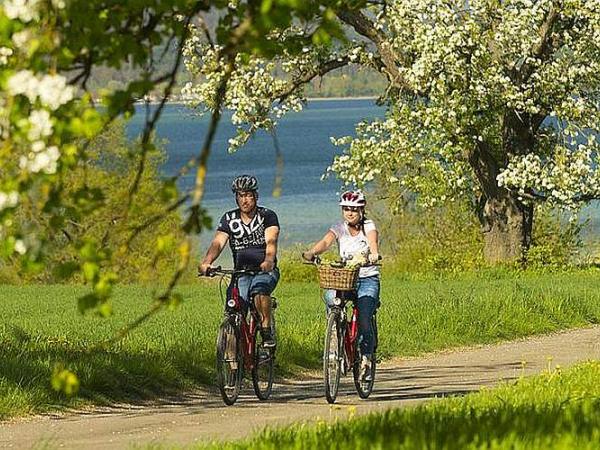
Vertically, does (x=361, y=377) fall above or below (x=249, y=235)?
below

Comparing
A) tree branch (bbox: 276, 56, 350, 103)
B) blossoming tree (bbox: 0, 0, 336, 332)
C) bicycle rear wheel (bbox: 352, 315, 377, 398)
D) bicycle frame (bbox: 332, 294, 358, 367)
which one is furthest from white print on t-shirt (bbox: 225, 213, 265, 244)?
tree branch (bbox: 276, 56, 350, 103)

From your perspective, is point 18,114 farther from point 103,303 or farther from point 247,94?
point 247,94

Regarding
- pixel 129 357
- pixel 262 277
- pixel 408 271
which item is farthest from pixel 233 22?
pixel 408 271

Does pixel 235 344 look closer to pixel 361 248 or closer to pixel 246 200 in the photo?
pixel 246 200

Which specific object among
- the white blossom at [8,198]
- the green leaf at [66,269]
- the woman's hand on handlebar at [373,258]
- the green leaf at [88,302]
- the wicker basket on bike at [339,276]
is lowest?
the wicker basket on bike at [339,276]

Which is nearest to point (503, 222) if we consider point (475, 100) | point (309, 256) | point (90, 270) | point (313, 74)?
point (475, 100)

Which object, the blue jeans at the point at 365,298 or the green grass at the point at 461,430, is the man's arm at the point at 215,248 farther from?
the green grass at the point at 461,430

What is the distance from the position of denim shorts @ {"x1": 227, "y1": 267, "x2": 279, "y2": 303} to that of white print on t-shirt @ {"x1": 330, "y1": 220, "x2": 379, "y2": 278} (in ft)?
2.23

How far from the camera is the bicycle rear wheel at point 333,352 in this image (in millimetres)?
14219

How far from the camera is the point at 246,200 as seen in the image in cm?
1412

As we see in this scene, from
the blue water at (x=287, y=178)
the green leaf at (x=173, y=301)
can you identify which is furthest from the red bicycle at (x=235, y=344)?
the blue water at (x=287, y=178)

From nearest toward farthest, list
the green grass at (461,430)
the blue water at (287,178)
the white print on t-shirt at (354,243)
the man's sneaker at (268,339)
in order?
the green grass at (461,430) < the white print on t-shirt at (354,243) < the man's sneaker at (268,339) < the blue water at (287,178)

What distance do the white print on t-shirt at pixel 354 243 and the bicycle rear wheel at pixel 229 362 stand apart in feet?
4.15

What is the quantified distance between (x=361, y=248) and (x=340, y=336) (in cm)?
86
